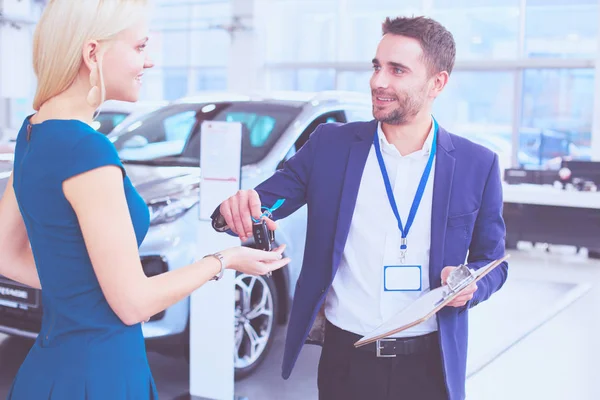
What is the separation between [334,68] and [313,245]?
37.1ft

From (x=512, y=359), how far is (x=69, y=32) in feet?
11.4

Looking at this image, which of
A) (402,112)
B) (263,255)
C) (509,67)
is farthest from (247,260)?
(509,67)

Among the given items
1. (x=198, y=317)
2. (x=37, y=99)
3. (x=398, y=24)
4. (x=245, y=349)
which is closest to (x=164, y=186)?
(x=198, y=317)

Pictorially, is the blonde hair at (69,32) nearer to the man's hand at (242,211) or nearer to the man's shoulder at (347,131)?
the man's hand at (242,211)

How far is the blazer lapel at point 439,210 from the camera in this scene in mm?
1939

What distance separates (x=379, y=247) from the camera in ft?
6.51

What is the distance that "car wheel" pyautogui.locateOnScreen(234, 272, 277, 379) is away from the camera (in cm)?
381

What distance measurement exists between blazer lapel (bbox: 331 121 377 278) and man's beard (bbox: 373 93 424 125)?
7cm

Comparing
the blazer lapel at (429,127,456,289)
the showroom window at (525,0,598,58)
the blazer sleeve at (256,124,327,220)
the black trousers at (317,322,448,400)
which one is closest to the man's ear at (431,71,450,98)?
the blazer lapel at (429,127,456,289)

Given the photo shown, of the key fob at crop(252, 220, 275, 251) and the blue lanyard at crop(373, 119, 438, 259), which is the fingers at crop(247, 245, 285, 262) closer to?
the key fob at crop(252, 220, 275, 251)

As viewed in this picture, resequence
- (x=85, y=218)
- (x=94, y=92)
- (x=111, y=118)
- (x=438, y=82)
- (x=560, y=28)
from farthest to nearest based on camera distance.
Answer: (x=560, y=28)
(x=111, y=118)
(x=438, y=82)
(x=94, y=92)
(x=85, y=218)

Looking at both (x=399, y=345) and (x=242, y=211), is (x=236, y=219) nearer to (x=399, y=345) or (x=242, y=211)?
(x=242, y=211)

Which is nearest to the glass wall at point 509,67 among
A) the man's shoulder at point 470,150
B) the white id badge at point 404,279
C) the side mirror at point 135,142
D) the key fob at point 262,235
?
the side mirror at point 135,142

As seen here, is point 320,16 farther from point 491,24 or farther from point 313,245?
point 313,245
